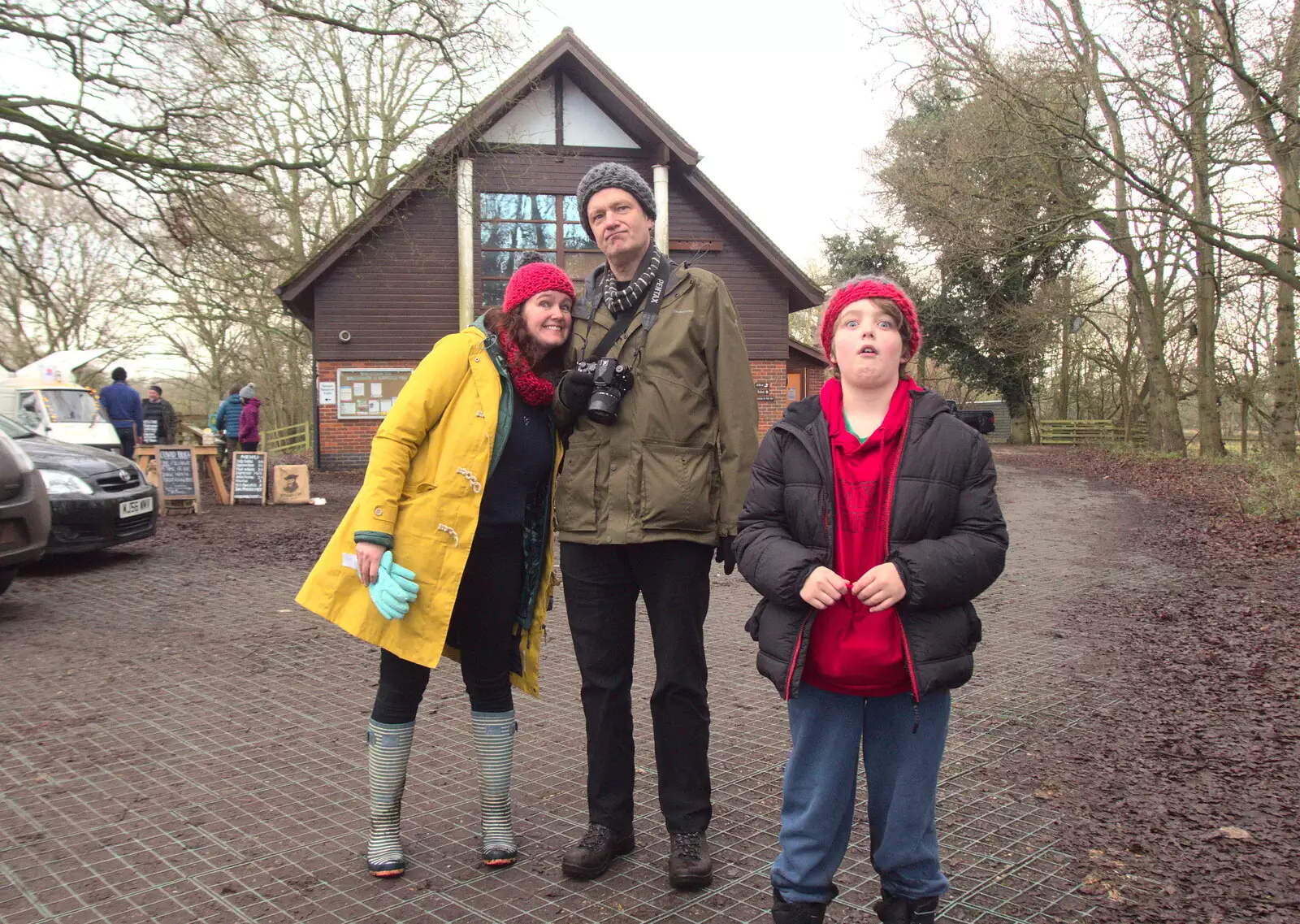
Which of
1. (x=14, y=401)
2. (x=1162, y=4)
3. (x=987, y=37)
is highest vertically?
(x=987, y=37)

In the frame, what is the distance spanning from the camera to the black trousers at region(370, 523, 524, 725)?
3352mm

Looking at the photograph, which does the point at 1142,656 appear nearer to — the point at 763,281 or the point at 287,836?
the point at 287,836

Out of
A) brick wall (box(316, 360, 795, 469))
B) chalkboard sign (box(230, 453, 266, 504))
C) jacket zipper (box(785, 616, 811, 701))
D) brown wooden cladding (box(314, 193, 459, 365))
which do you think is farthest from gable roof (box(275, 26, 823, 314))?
jacket zipper (box(785, 616, 811, 701))

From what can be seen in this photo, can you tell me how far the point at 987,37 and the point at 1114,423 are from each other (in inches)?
984

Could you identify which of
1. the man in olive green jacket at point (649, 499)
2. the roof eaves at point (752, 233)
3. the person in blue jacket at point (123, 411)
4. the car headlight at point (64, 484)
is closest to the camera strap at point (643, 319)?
the man in olive green jacket at point (649, 499)

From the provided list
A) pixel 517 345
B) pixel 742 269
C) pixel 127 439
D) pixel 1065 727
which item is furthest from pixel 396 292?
pixel 517 345

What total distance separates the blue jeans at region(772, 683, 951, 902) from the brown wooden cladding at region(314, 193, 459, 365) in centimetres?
2071

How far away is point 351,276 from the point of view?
22.5 meters

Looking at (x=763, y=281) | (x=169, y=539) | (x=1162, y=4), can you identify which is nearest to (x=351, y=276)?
(x=763, y=281)

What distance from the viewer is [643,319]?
339 cm

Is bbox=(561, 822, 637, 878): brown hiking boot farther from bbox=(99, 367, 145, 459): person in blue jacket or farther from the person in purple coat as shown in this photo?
bbox=(99, 367, 145, 459): person in blue jacket

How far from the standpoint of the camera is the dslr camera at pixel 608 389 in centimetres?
327

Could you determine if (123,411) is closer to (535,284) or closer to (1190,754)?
(535,284)

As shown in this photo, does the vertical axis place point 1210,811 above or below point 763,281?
below
